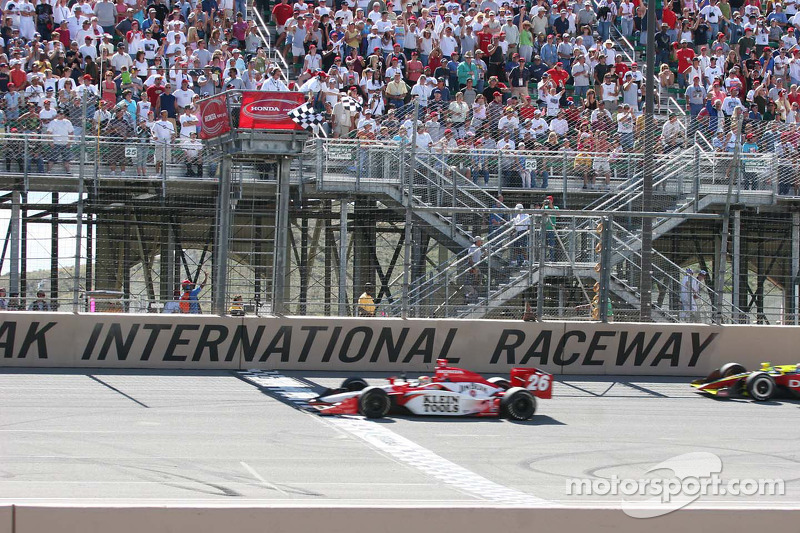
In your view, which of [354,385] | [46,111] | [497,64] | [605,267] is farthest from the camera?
[497,64]

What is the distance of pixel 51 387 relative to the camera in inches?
564

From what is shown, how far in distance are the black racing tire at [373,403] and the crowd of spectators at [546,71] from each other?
27.8ft

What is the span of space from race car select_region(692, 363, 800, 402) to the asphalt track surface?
0.21 meters

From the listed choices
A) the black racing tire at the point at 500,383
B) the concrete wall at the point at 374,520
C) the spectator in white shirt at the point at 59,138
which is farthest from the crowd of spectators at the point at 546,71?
the concrete wall at the point at 374,520

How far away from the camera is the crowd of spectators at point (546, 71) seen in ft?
69.9

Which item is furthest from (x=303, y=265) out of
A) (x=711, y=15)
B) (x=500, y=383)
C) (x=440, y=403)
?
(x=711, y=15)

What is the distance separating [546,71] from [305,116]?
11501 mm

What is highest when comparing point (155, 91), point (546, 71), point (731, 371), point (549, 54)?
point (549, 54)

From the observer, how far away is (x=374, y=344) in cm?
1689

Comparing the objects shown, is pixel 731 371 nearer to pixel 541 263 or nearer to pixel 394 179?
pixel 541 263

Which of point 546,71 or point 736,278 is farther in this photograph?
point 546,71

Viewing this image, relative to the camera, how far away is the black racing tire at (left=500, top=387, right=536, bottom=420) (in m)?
13.2

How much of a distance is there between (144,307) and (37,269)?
5.30 feet

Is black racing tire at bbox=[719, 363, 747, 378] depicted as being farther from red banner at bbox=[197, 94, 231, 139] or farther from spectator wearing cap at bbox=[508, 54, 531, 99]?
spectator wearing cap at bbox=[508, 54, 531, 99]
